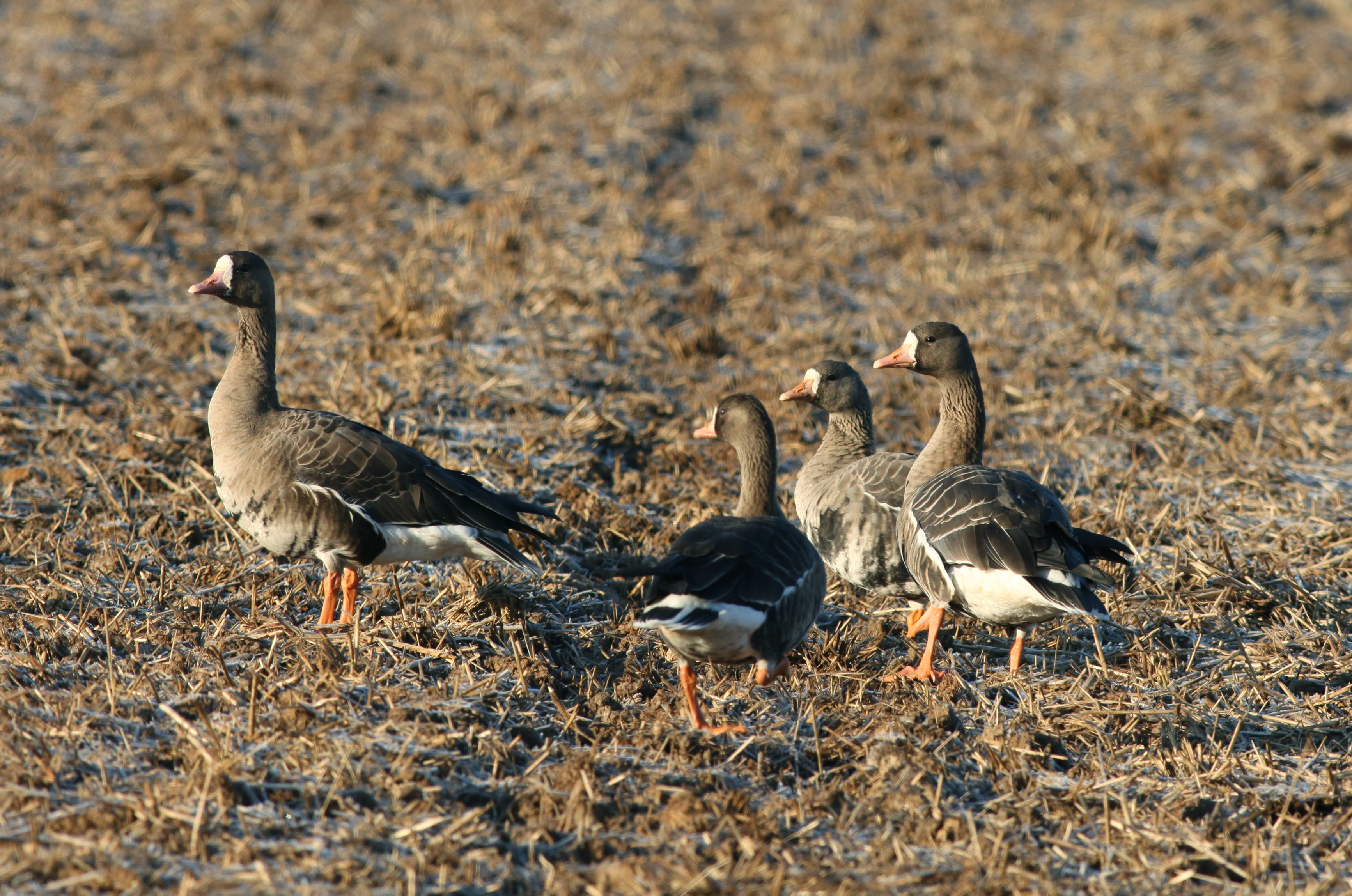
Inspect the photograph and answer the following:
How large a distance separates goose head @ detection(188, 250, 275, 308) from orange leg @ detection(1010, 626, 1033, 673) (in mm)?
4504

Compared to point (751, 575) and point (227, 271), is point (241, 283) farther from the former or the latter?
point (751, 575)

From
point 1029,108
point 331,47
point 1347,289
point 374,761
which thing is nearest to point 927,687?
point 374,761

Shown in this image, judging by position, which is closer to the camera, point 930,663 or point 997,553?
point 997,553

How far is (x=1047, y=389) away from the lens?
9570mm

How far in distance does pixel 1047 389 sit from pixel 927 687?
4131 millimetres

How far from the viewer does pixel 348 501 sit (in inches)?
250

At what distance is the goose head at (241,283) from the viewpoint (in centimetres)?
712

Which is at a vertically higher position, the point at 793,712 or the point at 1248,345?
the point at 1248,345

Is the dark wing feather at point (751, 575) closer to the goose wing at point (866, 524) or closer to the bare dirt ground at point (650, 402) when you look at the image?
the bare dirt ground at point (650, 402)

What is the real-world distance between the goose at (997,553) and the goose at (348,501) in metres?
1.91

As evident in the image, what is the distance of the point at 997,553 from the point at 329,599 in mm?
3279

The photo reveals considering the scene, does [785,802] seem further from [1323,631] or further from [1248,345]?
[1248,345]

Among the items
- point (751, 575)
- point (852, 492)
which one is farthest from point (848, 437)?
point (751, 575)

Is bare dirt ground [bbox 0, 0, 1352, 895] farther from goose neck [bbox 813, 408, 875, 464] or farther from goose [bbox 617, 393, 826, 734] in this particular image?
goose neck [bbox 813, 408, 875, 464]
